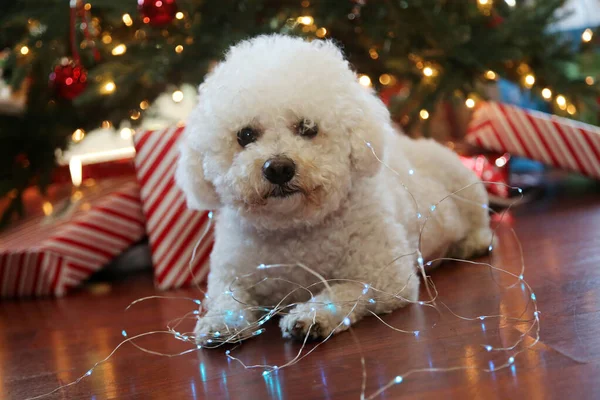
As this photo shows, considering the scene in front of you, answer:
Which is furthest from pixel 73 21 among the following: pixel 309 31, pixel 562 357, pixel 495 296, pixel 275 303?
pixel 562 357

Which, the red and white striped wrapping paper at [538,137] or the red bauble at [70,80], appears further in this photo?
the red and white striped wrapping paper at [538,137]

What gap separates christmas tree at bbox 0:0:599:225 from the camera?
7.44 feet

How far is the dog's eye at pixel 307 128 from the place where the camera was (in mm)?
1397

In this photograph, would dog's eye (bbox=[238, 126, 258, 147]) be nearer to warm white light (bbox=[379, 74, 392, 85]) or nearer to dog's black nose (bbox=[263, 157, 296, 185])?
dog's black nose (bbox=[263, 157, 296, 185])

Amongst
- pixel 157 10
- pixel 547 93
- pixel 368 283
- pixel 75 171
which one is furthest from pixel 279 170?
pixel 75 171

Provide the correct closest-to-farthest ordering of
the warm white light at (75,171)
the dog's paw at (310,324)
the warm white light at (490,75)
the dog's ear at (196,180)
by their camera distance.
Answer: the dog's paw at (310,324)
the dog's ear at (196,180)
the warm white light at (490,75)
the warm white light at (75,171)

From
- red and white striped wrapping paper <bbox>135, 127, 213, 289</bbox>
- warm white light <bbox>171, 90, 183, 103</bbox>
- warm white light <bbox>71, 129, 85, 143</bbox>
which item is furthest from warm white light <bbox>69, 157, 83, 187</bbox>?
red and white striped wrapping paper <bbox>135, 127, 213, 289</bbox>

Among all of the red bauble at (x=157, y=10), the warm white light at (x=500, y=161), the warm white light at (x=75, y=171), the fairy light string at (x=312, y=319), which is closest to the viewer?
the fairy light string at (x=312, y=319)

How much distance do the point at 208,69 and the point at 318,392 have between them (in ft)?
4.96

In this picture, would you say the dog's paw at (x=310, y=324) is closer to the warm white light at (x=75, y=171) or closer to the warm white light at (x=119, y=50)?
the warm white light at (x=119, y=50)

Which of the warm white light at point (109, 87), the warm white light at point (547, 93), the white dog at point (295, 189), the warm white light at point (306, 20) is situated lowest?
the white dog at point (295, 189)

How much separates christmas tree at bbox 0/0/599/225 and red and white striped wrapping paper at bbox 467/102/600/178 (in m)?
0.10

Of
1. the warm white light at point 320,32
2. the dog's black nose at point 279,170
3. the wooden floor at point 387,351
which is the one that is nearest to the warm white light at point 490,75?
the warm white light at point 320,32

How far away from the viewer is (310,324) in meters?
1.34
